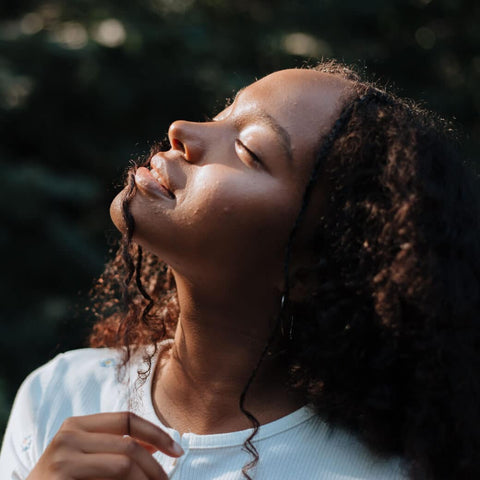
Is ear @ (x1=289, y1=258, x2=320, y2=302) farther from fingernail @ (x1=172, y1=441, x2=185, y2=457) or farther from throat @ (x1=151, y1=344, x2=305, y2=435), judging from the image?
fingernail @ (x1=172, y1=441, x2=185, y2=457)

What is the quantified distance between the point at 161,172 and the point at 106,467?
0.52m

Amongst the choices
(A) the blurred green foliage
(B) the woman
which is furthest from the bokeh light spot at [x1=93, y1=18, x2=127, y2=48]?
(B) the woman

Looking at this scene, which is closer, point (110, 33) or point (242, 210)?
point (242, 210)

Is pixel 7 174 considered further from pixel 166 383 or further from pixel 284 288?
pixel 284 288

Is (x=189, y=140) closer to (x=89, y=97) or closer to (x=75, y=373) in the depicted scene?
(x=75, y=373)

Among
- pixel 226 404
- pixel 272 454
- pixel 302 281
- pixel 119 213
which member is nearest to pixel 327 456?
pixel 272 454

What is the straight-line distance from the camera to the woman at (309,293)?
3.77ft

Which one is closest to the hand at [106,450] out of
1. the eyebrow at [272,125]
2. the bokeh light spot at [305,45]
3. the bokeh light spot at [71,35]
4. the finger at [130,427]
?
the finger at [130,427]

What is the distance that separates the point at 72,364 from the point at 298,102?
31.0 inches

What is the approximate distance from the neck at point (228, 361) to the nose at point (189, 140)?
0.23m

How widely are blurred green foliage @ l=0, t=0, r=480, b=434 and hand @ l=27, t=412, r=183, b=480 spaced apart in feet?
3.43

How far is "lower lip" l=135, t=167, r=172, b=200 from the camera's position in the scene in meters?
1.21

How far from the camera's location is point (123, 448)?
3.73ft

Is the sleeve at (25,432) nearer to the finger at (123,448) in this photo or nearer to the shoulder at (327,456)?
the finger at (123,448)
